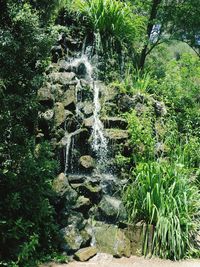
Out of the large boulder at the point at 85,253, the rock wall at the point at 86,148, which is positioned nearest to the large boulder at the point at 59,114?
the rock wall at the point at 86,148

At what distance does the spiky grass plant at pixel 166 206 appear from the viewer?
21.1 ft

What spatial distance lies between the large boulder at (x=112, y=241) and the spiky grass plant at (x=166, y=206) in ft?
1.18

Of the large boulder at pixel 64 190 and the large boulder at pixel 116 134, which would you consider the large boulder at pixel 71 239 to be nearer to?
the large boulder at pixel 64 190

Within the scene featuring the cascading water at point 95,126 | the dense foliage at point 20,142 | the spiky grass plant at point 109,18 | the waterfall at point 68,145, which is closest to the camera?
the dense foliage at point 20,142

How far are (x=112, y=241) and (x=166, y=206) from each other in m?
1.11

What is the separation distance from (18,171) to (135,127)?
323 centimetres

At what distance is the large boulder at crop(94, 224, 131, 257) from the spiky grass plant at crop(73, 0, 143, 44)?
18.8 ft

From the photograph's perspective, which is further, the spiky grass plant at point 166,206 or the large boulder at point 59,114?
the large boulder at point 59,114

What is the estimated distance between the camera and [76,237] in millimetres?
6176

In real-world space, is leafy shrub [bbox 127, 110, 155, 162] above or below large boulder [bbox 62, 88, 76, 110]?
below

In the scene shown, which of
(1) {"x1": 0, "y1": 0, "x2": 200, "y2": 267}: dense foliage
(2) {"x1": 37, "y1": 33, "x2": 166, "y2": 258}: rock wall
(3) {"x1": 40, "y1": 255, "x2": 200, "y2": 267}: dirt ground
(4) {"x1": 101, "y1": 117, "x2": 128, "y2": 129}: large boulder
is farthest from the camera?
(4) {"x1": 101, "y1": 117, "x2": 128, "y2": 129}: large boulder

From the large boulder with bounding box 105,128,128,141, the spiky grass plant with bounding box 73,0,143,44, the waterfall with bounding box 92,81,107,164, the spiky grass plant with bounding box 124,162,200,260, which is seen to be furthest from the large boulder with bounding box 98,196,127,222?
the spiky grass plant with bounding box 73,0,143,44

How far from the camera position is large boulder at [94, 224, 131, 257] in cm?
627

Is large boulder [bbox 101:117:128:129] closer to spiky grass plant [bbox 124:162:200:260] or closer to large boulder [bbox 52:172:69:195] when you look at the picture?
spiky grass plant [bbox 124:162:200:260]
